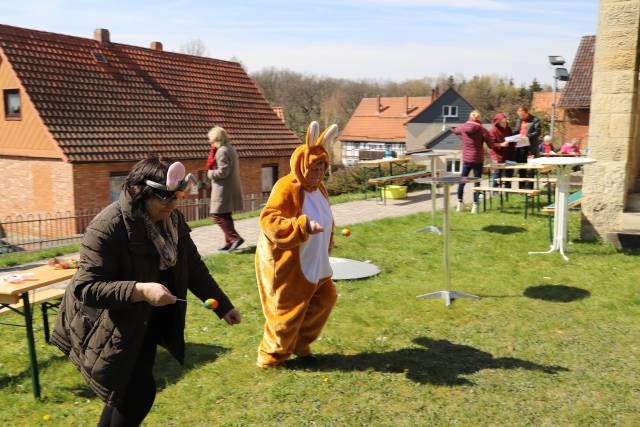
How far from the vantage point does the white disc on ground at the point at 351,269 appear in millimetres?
8188

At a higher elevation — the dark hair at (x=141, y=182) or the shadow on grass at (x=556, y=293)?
the dark hair at (x=141, y=182)

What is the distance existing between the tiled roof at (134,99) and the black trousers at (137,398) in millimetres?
18810

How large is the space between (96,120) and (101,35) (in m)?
5.31

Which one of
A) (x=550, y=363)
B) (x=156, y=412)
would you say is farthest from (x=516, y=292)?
(x=156, y=412)

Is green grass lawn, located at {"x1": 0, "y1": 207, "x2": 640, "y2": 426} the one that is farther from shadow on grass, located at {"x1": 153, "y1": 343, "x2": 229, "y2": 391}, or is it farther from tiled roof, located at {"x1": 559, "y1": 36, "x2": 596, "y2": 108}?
tiled roof, located at {"x1": 559, "y1": 36, "x2": 596, "y2": 108}

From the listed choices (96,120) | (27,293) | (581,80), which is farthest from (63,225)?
(581,80)

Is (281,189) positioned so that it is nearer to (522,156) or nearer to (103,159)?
(522,156)

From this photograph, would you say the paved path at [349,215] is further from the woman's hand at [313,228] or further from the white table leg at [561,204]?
the woman's hand at [313,228]

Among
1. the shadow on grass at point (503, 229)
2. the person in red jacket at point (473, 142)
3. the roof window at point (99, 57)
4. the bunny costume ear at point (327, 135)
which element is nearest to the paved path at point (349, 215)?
the person in red jacket at point (473, 142)

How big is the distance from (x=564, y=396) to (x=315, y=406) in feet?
6.43

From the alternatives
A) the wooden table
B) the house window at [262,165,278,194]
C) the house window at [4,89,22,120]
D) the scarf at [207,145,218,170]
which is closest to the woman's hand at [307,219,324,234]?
the wooden table

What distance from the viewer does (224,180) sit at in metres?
9.52

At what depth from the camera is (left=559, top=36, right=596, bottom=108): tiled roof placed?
36.1 metres

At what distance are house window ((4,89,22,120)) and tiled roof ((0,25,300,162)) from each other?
1374 millimetres
